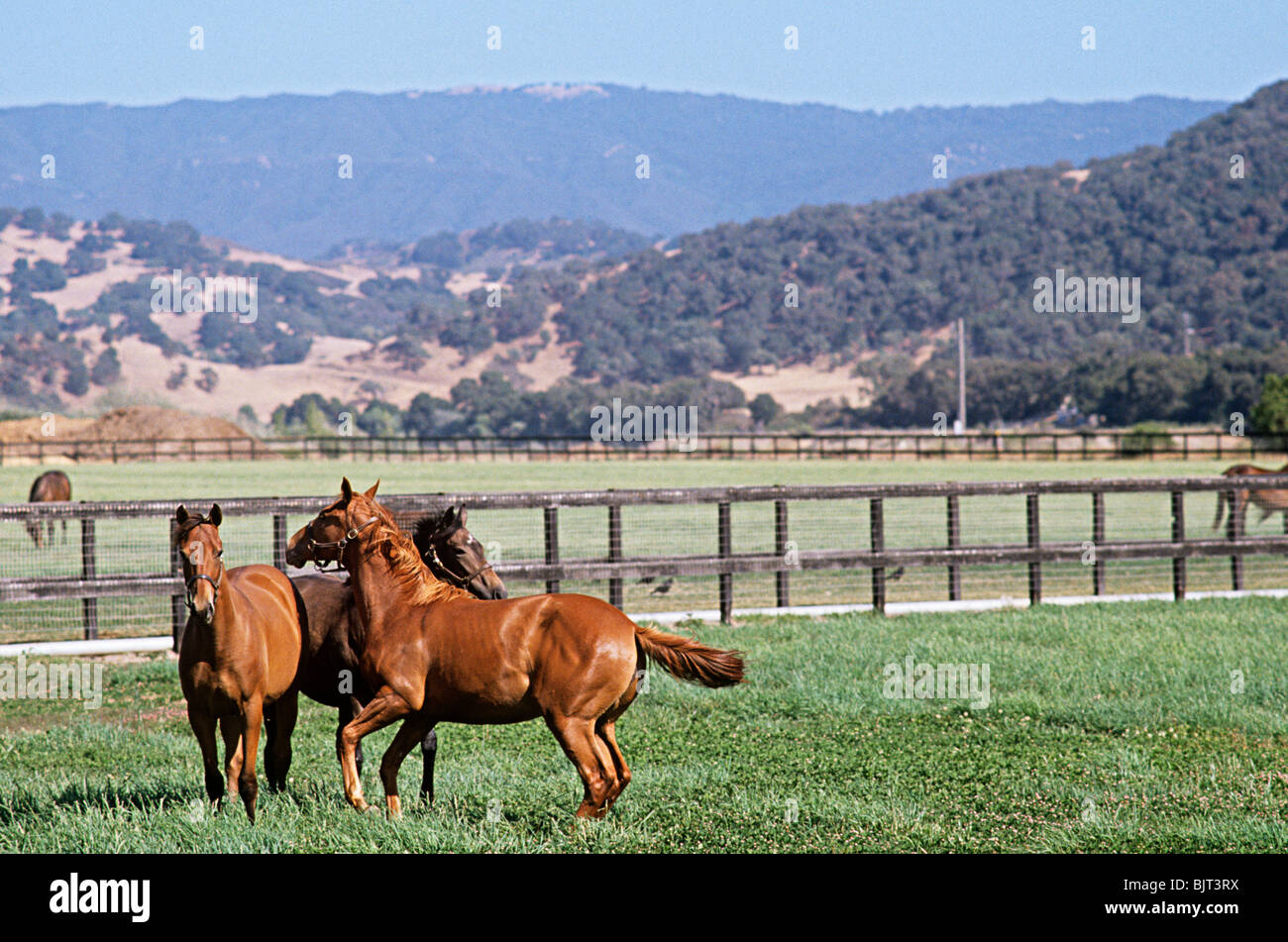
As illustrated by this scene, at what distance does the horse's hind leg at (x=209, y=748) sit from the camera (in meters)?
6.58

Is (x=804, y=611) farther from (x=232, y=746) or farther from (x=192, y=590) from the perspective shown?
(x=192, y=590)

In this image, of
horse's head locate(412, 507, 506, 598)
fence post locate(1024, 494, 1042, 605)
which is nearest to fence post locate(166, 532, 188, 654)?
horse's head locate(412, 507, 506, 598)

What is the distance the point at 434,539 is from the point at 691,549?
45.5 ft

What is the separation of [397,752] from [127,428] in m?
70.1

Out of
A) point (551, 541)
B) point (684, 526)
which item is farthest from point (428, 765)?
point (684, 526)

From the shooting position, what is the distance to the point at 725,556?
14430 mm

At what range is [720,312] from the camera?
599ft

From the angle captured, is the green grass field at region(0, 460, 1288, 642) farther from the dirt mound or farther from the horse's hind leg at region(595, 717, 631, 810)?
the dirt mound

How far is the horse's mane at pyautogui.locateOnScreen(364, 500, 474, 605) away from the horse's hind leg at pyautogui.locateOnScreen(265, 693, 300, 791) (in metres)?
1.03

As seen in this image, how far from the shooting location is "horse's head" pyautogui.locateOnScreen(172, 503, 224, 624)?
6074 millimetres

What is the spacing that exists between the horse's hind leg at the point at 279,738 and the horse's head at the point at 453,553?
1.15 m

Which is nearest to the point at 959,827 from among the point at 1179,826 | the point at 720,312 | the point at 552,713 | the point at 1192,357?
the point at 1179,826

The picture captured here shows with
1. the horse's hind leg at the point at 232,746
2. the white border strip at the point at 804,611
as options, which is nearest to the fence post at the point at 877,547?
the white border strip at the point at 804,611
